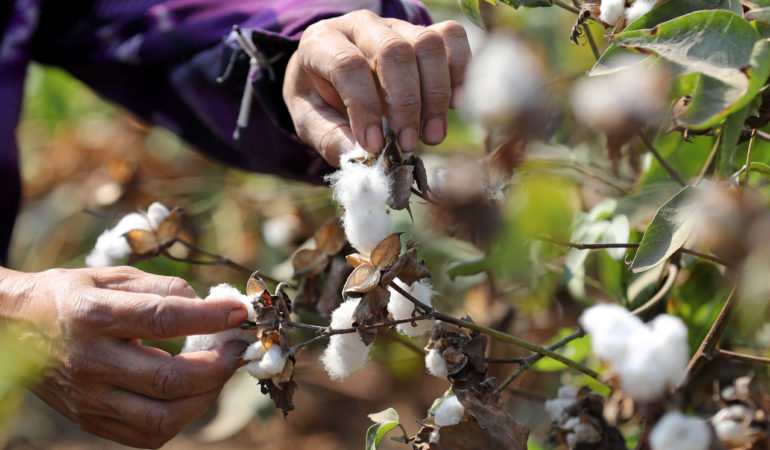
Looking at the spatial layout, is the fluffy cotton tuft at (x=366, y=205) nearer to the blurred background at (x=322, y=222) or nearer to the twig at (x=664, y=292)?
the blurred background at (x=322, y=222)

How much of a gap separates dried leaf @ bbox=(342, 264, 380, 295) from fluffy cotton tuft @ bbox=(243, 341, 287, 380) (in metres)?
0.09

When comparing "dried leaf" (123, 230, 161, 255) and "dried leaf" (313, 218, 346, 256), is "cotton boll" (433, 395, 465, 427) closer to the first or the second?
"dried leaf" (313, 218, 346, 256)

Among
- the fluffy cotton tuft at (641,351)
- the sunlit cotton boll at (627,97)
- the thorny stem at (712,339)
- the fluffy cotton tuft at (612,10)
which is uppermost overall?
the fluffy cotton tuft at (612,10)

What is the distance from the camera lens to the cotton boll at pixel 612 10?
2.14 feet

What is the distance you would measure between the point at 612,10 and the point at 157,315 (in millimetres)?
478

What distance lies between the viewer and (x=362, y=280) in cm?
63

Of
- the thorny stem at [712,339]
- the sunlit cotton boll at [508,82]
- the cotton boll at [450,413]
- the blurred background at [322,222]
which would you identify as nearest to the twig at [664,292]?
the blurred background at [322,222]

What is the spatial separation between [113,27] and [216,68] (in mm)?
375

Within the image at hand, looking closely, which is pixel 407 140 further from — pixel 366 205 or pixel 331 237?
pixel 331 237

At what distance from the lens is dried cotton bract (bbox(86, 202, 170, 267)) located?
946 mm

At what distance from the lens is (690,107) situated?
0.54 metres

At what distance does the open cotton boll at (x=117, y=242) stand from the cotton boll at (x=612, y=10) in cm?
58

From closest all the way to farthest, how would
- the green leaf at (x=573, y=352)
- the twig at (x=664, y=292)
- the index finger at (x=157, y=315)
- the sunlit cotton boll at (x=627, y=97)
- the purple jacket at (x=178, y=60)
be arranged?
the sunlit cotton boll at (x=627, y=97) → the index finger at (x=157, y=315) → the twig at (x=664, y=292) → the green leaf at (x=573, y=352) → the purple jacket at (x=178, y=60)

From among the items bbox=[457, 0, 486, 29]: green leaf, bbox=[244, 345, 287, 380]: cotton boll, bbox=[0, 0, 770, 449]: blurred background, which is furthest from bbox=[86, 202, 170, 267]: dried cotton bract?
bbox=[457, 0, 486, 29]: green leaf
